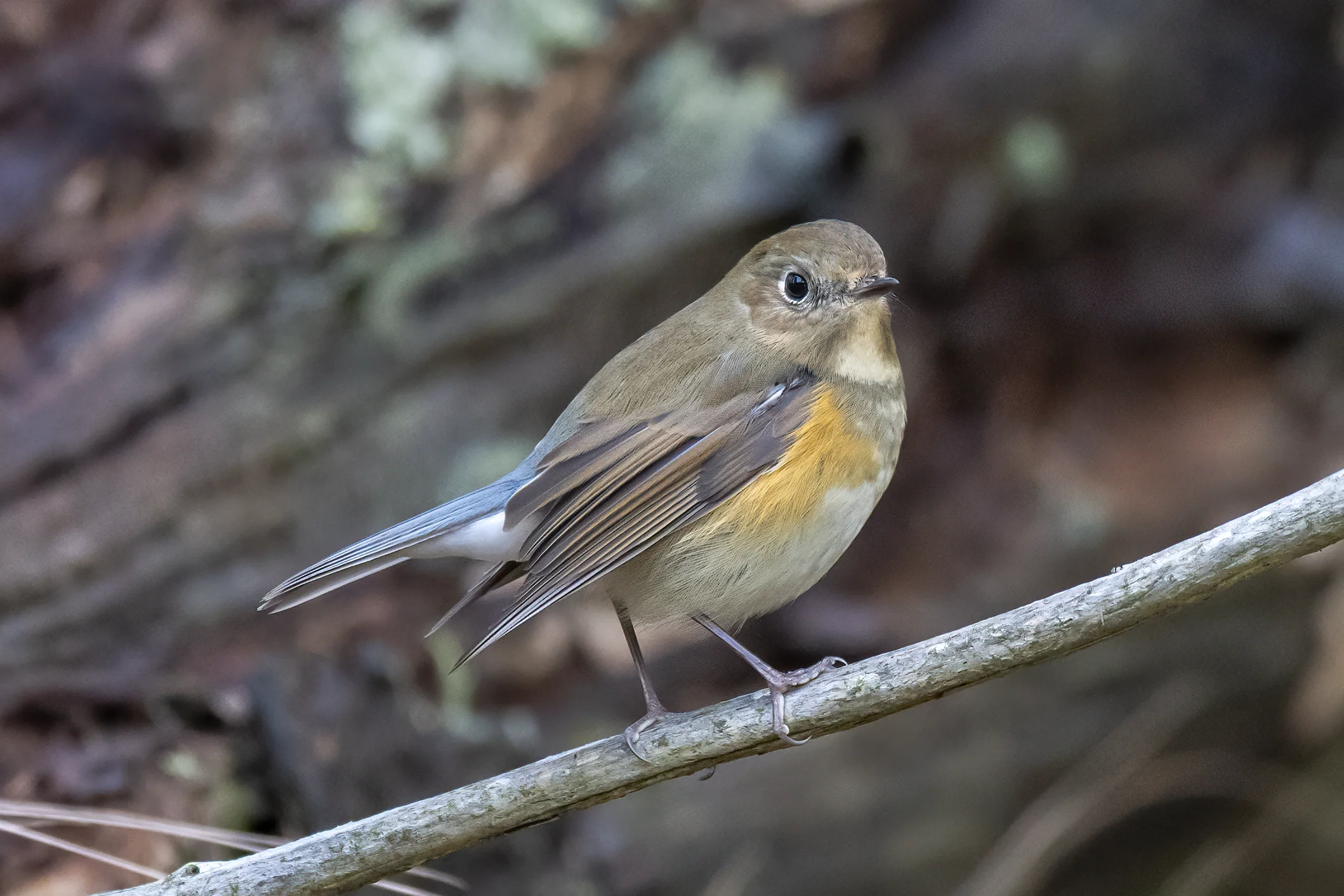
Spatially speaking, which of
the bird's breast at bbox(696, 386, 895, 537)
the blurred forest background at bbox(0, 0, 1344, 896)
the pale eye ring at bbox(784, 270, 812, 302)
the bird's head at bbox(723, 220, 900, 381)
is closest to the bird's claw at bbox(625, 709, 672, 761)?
the bird's breast at bbox(696, 386, 895, 537)

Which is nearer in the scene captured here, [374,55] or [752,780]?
[752,780]

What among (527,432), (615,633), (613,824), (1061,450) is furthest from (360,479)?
(1061,450)

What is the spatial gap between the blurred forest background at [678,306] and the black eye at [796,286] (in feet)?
4.69

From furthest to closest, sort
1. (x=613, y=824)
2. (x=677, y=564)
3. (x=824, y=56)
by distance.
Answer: (x=824, y=56) < (x=613, y=824) < (x=677, y=564)

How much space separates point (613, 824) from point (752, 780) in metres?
0.50

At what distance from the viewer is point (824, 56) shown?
4.93 m

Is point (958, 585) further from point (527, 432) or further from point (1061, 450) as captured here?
point (527, 432)

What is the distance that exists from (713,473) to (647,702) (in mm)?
598

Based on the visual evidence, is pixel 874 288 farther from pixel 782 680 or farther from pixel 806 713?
pixel 806 713

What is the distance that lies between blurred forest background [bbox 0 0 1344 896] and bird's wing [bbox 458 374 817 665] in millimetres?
1011

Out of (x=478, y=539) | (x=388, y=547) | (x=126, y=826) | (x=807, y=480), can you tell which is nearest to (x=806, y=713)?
(x=807, y=480)

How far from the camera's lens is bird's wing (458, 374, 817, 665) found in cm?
298

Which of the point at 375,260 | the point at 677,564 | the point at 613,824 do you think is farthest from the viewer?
the point at 375,260

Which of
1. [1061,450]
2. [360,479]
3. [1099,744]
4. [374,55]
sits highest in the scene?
[374,55]
